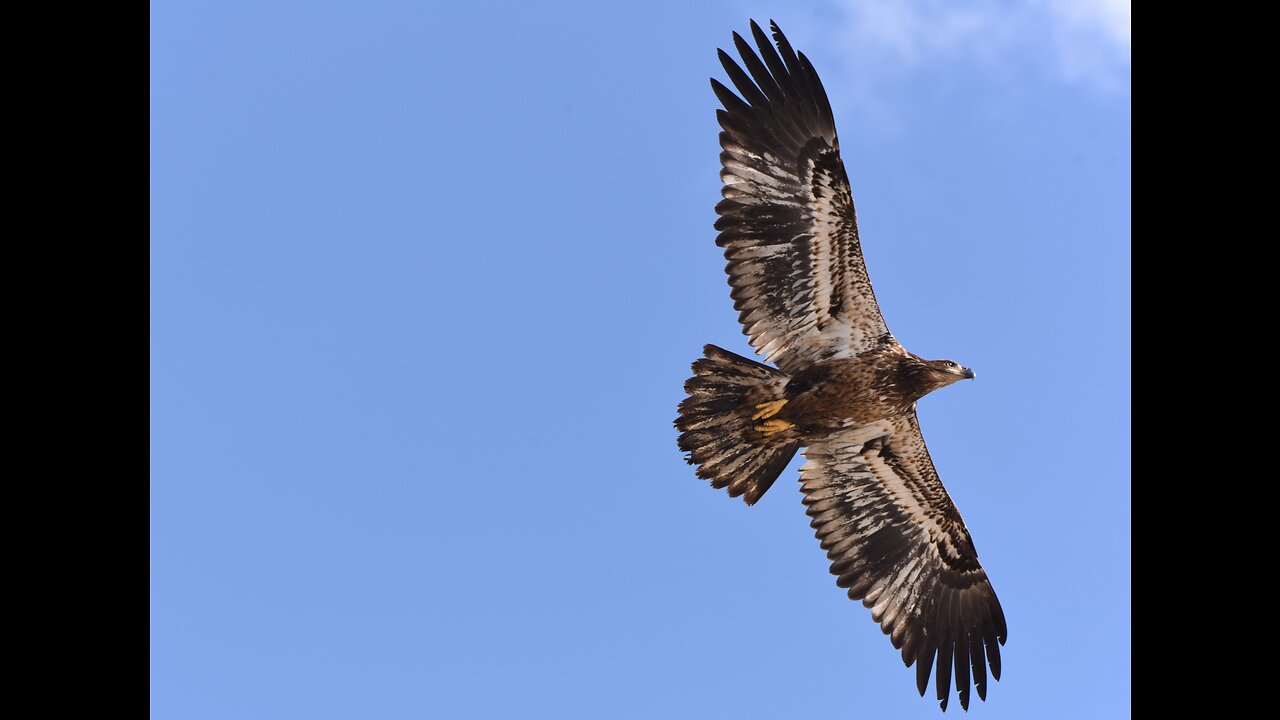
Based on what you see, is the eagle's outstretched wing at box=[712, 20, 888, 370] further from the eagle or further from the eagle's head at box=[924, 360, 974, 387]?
the eagle's head at box=[924, 360, 974, 387]

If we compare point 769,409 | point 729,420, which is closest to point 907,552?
point 769,409

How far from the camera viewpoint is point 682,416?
30.0 feet

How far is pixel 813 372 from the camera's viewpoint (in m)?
9.38

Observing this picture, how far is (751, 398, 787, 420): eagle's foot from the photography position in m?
9.31

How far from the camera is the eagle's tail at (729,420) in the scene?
360 inches

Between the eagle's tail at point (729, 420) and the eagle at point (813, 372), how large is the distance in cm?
→ 1

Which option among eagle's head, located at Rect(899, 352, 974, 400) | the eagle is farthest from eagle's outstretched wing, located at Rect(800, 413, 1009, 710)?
eagle's head, located at Rect(899, 352, 974, 400)

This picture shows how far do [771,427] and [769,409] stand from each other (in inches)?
6.4

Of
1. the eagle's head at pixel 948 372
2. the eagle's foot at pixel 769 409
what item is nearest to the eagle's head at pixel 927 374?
the eagle's head at pixel 948 372

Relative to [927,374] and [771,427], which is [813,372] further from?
[927,374]

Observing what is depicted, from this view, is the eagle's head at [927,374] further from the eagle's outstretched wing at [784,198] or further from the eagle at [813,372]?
the eagle's outstretched wing at [784,198]

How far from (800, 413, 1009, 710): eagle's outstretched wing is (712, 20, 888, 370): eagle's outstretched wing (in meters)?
1.57
